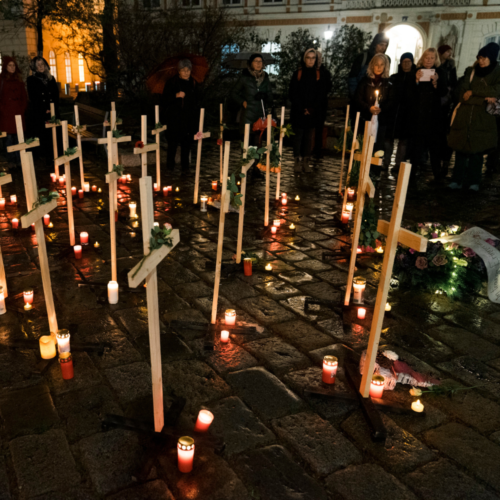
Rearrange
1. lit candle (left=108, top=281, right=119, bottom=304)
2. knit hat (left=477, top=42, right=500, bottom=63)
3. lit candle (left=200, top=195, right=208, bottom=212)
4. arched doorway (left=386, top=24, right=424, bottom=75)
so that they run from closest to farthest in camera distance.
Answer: lit candle (left=108, top=281, right=119, bottom=304) → lit candle (left=200, top=195, right=208, bottom=212) → knit hat (left=477, top=42, right=500, bottom=63) → arched doorway (left=386, top=24, right=424, bottom=75)

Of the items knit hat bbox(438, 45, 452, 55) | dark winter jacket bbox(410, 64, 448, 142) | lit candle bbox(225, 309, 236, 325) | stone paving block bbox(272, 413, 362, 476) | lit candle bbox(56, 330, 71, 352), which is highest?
knit hat bbox(438, 45, 452, 55)

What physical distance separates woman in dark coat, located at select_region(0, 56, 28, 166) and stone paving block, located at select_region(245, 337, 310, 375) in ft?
21.8

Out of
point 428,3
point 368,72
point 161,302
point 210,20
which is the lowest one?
point 161,302

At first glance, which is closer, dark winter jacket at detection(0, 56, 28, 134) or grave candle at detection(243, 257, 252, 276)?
grave candle at detection(243, 257, 252, 276)

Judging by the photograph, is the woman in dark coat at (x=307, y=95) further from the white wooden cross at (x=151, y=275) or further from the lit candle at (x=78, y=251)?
the white wooden cross at (x=151, y=275)

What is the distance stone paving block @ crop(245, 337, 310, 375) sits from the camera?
128 inches

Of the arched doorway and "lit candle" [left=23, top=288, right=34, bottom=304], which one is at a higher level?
the arched doorway

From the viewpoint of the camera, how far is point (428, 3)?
87.2 ft

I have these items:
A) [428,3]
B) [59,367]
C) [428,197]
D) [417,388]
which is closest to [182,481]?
[59,367]

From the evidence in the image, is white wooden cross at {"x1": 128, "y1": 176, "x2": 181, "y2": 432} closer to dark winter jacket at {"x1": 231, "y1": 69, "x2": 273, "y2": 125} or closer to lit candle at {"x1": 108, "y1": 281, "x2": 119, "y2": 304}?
lit candle at {"x1": 108, "y1": 281, "x2": 119, "y2": 304}

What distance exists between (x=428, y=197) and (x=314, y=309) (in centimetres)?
439

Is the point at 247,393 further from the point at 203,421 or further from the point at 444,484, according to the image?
the point at 444,484

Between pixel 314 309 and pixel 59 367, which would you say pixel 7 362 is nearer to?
pixel 59 367

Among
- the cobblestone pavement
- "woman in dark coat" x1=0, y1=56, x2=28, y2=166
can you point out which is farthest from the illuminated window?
the cobblestone pavement
